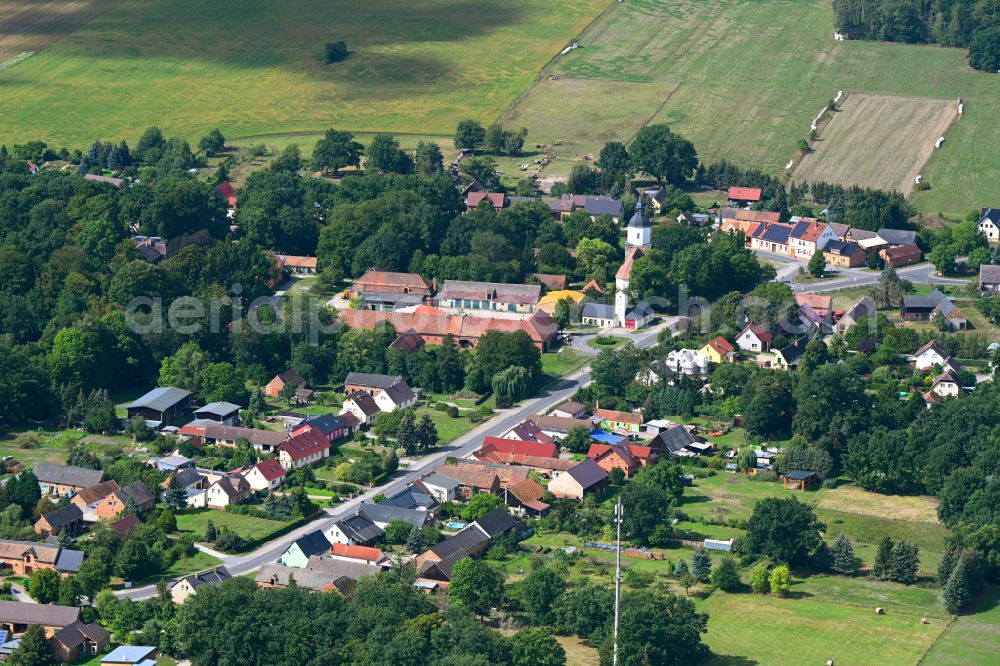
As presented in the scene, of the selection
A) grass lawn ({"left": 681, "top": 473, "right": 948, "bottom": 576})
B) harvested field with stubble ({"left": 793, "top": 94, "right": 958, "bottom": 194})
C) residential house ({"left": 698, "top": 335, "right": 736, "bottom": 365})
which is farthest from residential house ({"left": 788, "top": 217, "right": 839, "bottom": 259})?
grass lawn ({"left": 681, "top": 473, "right": 948, "bottom": 576})

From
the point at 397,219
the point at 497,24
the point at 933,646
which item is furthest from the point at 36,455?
the point at 497,24

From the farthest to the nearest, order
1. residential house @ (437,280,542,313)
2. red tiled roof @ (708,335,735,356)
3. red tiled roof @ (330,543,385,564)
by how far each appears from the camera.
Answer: residential house @ (437,280,542,313) < red tiled roof @ (708,335,735,356) < red tiled roof @ (330,543,385,564)

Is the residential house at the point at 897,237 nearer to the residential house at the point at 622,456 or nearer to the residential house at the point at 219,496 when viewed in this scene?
the residential house at the point at 622,456

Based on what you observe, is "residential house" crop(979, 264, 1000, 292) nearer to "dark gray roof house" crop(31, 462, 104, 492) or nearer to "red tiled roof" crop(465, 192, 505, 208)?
"red tiled roof" crop(465, 192, 505, 208)

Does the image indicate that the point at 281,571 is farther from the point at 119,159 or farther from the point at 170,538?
the point at 119,159

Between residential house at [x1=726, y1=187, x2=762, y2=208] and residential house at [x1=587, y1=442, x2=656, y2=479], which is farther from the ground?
residential house at [x1=726, y1=187, x2=762, y2=208]

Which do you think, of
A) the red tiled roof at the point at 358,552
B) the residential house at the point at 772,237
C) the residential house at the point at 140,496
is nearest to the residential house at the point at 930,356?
the residential house at the point at 772,237

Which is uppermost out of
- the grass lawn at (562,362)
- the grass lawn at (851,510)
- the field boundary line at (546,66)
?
the field boundary line at (546,66)
